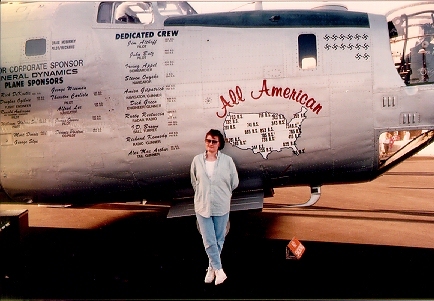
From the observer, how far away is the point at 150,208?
384 inches

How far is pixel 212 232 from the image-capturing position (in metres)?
4.21

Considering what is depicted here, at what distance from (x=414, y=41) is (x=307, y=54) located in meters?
2.62

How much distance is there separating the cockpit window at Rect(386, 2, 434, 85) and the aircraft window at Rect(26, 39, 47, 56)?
4.87 metres

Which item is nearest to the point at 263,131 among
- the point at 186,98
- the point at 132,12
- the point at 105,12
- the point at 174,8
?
the point at 186,98

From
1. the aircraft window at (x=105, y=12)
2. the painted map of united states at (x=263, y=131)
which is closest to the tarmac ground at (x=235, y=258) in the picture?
the painted map of united states at (x=263, y=131)

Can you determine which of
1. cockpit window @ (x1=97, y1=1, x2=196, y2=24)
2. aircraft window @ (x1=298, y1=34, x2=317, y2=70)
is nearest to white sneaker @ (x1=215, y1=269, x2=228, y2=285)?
aircraft window @ (x1=298, y1=34, x2=317, y2=70)

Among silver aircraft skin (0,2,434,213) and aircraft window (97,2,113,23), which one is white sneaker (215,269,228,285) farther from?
aircraft window (97,2,113,23)

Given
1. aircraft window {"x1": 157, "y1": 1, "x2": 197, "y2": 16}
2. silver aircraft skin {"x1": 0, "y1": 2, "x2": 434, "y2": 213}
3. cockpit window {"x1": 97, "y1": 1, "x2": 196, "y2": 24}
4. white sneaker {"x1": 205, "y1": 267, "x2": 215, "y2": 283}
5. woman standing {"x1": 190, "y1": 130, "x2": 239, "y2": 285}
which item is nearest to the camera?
woman standing {"x1": 190, "y1": 130, "x2": 239, "y2": 285}

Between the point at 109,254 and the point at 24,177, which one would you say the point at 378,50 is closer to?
the point at 109,254

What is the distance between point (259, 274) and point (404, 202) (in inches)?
271

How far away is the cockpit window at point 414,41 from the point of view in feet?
18.2

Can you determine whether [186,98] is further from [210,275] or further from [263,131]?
[210,275]

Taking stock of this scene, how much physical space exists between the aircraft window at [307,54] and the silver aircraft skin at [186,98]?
14 mm

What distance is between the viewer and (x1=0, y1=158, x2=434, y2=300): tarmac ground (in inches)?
163
